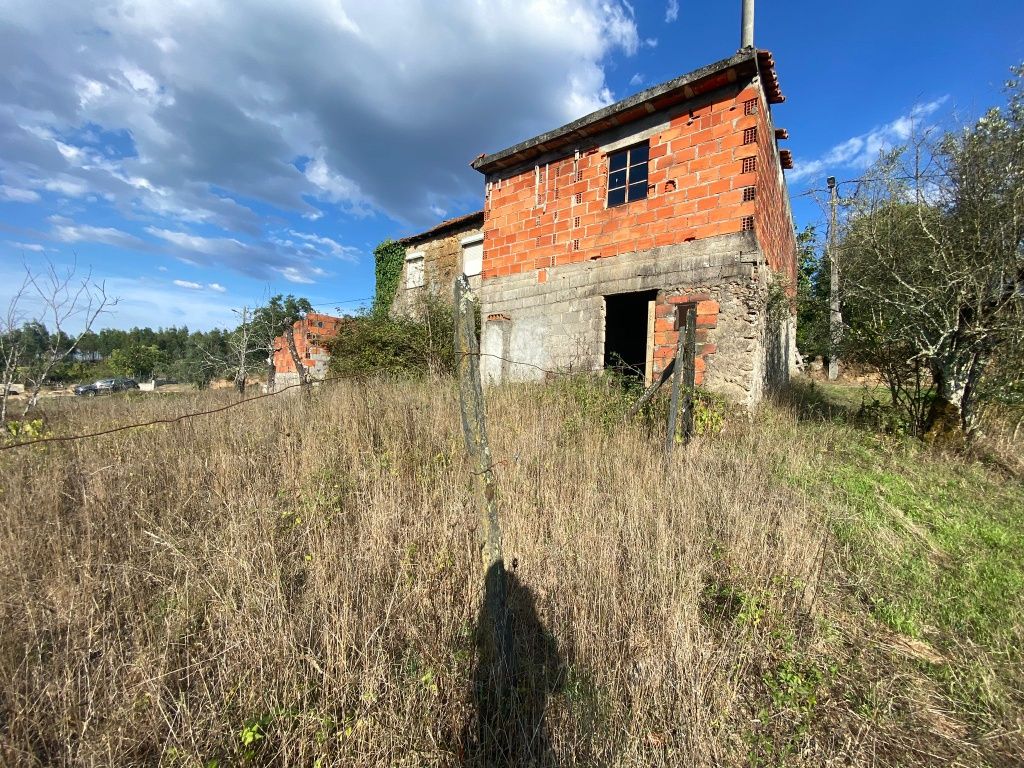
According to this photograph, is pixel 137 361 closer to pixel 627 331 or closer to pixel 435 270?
pixel 435 270

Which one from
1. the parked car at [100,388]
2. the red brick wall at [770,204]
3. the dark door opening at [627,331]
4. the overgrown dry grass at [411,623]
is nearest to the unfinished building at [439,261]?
the dark door opening at [627,331]

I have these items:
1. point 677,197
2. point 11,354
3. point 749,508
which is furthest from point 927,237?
point 11,354

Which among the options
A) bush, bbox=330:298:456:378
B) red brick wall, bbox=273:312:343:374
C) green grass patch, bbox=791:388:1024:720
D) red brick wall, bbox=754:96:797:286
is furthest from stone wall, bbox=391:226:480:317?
green grass patch, bbox=791:388:1024:720

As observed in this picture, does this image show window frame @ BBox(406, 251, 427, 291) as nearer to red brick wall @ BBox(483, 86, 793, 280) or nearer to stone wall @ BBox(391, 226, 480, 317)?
stone wall @ BBox(391, 226, 480, 317)

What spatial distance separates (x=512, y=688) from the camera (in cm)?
162

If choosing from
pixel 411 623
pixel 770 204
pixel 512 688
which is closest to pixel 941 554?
pixel 512 688

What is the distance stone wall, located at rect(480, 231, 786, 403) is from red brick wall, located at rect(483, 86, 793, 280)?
268mm

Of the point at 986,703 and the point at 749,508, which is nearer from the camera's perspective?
the point at 986,703

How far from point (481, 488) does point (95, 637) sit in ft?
5.32

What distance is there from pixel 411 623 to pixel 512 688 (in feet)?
1.65

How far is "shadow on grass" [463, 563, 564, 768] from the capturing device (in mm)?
1447

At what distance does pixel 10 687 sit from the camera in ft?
4.45

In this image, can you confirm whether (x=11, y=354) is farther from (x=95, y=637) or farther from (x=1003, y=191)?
(x=1003, y=191)

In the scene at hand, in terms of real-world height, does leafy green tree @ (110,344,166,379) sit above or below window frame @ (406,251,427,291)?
below
